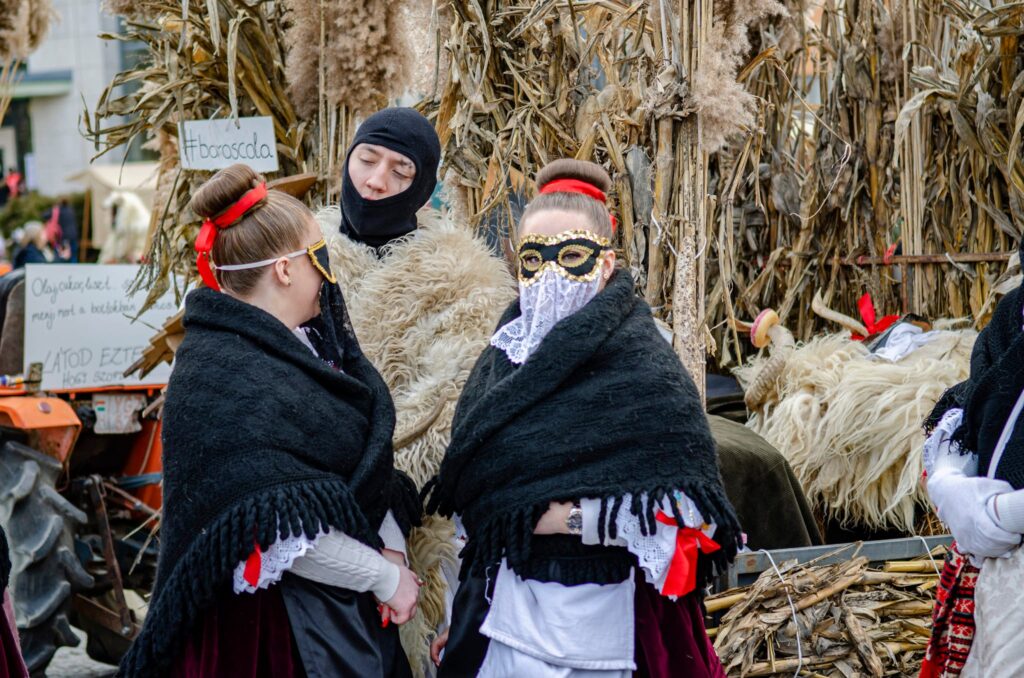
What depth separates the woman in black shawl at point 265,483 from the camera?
7.05 ft

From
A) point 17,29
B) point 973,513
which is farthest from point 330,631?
point 17,29

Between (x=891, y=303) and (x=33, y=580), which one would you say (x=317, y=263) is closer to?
(x=33, y=580)

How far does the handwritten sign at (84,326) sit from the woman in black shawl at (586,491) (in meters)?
2.54

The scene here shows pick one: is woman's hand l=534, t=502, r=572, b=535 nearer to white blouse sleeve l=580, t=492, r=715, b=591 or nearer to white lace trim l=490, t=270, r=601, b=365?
white blouse sleeve l=580, t=492, r=715, b=591

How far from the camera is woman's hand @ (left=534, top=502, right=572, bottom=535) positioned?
222 cm

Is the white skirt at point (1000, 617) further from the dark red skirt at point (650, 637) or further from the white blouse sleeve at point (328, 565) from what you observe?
the white blouse sleeve at point (328, 565)

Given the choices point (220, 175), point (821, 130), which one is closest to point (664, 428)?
point (220, 175)

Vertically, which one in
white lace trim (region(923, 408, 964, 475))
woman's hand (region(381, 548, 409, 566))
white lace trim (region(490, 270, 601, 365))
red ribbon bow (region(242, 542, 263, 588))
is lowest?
woman's hand (region(381, 548, 409, 566))

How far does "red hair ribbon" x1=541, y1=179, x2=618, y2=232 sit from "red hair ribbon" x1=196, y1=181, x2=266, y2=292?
609mm

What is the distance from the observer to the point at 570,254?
7.61ft

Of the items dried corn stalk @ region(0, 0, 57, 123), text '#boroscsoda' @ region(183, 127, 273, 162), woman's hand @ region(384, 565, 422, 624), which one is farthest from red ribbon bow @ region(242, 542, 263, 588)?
dried corn stalk @ region(0, 0, 57, 123)

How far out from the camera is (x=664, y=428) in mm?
2219

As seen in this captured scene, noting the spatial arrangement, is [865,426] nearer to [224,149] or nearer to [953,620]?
[953,620]

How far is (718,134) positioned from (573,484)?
1.45 metres
